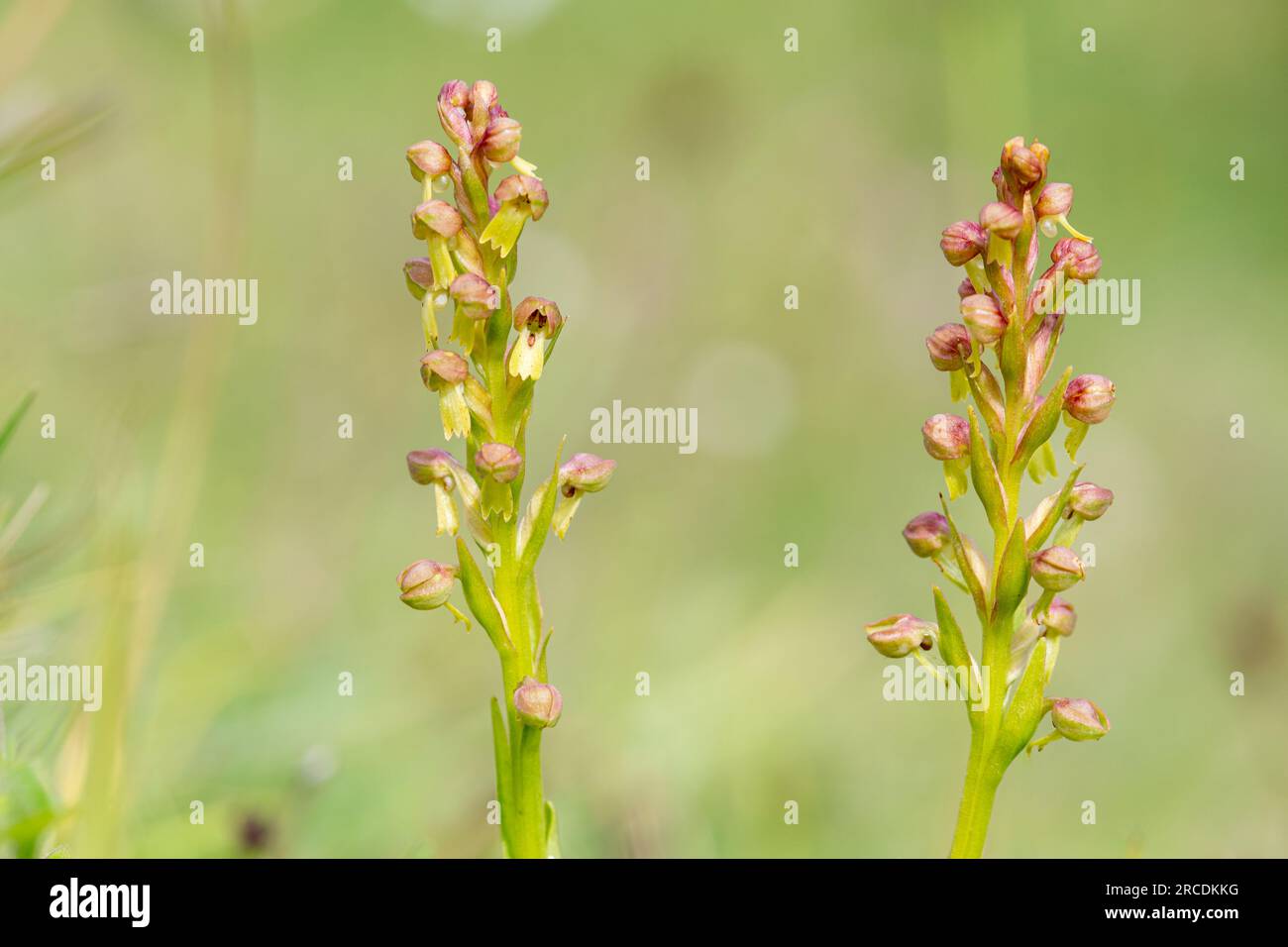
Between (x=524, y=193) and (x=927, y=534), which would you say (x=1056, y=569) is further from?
(x=524, y=193)

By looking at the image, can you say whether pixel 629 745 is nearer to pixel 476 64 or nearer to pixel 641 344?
pixel 641 344

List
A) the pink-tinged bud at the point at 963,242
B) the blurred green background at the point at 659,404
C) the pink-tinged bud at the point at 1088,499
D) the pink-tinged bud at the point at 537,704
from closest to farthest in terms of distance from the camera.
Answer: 1. the pink-tinged bud at the point at 537,704
2. the pink-tinged bud at the point at 963,242
3. the pink-tinged bud at the point at 1088,499
4. the blurred green background at the point at 659,404

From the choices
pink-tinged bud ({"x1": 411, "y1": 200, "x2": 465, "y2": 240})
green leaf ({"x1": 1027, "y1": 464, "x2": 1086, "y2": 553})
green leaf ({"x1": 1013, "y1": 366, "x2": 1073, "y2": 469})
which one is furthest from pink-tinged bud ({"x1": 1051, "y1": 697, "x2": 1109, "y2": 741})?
pink-tinged bud ({"x1": 411, "y1": 200, "x2": 465, "y2": 240})

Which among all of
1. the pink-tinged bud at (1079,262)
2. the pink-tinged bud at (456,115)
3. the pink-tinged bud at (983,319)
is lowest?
the pink-tinged bud at (983,319)

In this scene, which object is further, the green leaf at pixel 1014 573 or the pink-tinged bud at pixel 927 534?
the pink-tinged bud at pixel 927 534

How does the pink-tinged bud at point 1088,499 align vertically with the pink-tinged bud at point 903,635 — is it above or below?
above

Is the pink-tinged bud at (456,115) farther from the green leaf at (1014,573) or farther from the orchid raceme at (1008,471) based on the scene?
the green leaf at (1014,573)

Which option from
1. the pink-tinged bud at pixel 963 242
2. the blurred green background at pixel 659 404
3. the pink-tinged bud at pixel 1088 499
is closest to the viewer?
the pink-tinged bud at pixel 963 242

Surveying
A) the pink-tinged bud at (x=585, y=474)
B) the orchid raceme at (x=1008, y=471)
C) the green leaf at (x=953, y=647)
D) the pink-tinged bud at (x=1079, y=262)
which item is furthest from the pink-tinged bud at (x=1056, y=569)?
the pink-tinged bud at (x=585, y=474)
